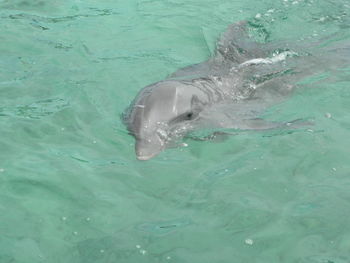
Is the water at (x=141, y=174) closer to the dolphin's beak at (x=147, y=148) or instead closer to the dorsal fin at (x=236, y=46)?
the dolphin's beak at (x=147, y=148)

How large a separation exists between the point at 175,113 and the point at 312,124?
1730 mm

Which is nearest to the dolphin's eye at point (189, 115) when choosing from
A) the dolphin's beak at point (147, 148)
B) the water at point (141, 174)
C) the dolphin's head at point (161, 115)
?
the dolphin's head at point (161, 115)

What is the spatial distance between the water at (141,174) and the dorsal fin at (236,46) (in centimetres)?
30

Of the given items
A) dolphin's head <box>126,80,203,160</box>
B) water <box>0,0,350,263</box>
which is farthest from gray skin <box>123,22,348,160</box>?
water <box>0,0,350,263</box>

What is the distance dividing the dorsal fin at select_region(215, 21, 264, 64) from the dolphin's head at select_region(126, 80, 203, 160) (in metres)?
2.06

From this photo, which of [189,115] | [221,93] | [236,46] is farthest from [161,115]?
[236,46]

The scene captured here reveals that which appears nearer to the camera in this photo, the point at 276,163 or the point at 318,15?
the point at 276,163

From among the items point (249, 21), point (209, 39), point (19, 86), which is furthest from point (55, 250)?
point (249, 21)

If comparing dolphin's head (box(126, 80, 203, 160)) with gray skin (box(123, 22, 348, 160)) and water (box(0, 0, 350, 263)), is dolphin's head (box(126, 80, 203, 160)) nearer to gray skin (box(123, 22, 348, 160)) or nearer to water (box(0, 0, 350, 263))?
gray skin (box(123, 22, 348, 160))

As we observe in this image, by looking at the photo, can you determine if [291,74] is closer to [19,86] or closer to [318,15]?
[318,15]

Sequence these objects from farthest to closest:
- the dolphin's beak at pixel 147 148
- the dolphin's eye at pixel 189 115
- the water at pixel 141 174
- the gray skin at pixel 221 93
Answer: the dolphin's eye at pixel 189 115 < the gray skin at pixel 221 93 < the dolphin's beak at pixel 147 148 < the water at pixel 141 174

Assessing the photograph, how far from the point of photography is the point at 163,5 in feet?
36.8

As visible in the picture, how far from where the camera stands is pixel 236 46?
9258 mm

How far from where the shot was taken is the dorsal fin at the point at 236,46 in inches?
352
